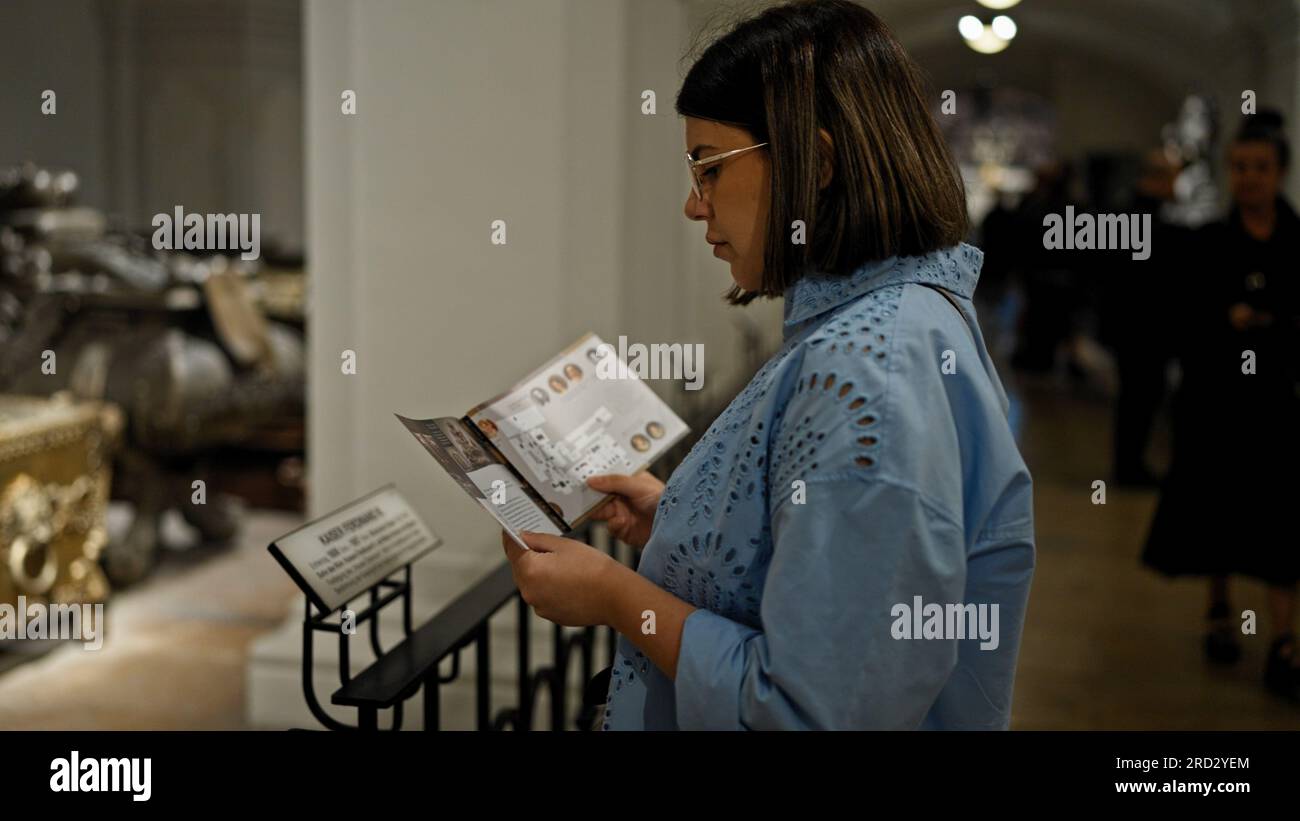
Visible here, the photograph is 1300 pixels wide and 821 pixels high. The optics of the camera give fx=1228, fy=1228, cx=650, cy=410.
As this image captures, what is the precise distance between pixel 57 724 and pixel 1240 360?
405cm

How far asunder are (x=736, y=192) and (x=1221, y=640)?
3782mm

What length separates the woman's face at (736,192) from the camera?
54.4 inches

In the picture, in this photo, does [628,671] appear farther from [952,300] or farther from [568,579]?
[952,300]

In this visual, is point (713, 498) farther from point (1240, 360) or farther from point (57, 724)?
point (1240, 360)

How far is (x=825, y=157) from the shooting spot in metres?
1.35

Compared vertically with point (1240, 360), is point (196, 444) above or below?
below

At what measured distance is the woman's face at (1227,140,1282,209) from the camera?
13.5ft

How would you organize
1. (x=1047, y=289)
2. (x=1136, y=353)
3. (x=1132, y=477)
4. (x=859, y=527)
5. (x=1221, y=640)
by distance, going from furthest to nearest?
1. (x=1047, y=289)
2. (x=1132, y=477)
3. (x=1136, y=353)
4. (x=1221, y=640)
5. (x=859, y=527)

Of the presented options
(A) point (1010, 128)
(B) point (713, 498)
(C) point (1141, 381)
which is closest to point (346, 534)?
(B) point (713, 498)

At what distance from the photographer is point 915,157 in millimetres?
1339

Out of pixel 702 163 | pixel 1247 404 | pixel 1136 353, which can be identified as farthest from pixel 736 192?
pixel 1136 353

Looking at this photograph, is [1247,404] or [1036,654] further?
[1036,654]

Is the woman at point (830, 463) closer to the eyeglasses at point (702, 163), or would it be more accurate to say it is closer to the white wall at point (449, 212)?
the eyeglasses at point (702, 163)

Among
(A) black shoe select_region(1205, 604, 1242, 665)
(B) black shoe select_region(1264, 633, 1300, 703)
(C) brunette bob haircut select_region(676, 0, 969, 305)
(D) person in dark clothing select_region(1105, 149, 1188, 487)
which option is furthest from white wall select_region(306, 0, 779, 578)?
(D) person in dark clothing select_region(1105, 149, 1188, 487)
